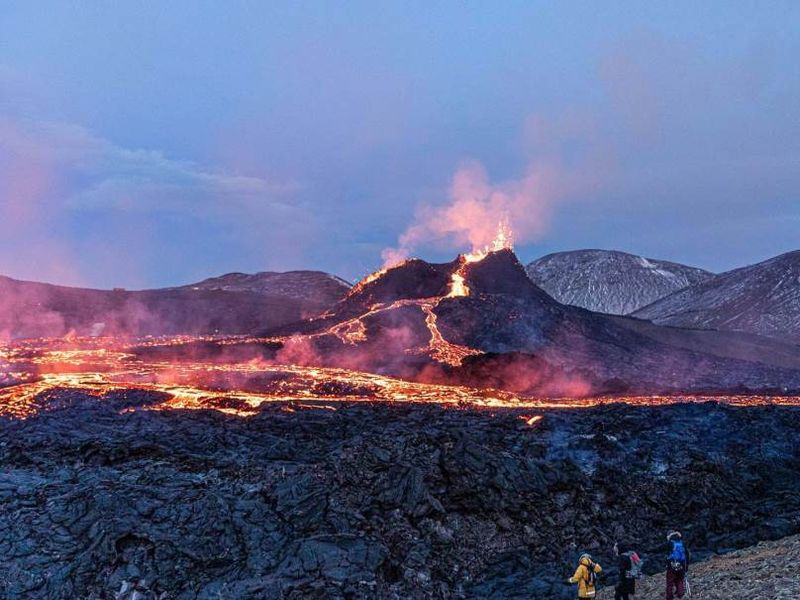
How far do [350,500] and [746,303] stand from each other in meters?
152

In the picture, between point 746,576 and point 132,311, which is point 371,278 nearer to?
point 132,311

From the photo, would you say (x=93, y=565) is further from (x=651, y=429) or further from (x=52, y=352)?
(x=52, y=352)

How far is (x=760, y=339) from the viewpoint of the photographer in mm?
→ 99312

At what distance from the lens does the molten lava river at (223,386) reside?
3650cm

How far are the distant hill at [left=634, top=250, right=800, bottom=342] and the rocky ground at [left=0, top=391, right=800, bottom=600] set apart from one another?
361 ft

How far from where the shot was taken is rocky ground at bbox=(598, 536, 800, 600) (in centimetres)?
1505

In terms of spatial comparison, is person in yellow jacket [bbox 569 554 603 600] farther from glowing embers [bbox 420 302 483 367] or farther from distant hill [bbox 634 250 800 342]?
distant hill [bbox 634 250 800 342]

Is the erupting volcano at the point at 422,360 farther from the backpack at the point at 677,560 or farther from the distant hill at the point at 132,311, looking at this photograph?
the backpack at the point at 677,560

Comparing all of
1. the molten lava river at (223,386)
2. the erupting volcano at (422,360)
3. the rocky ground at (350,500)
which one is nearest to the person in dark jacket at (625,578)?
the rocky ground at (350,500)

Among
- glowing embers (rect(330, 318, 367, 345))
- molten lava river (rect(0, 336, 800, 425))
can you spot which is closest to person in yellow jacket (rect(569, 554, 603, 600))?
molten lava river (rect(0, 336, 800, 425))

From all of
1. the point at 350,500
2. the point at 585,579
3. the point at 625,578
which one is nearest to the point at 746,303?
the point at 350,500

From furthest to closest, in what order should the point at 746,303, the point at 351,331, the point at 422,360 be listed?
the point at 746,303 < the point at 351,331 < the point at 422,360

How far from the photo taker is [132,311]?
96500 millimetres

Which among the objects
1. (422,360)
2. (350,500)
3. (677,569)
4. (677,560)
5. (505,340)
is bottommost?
(350,500)
